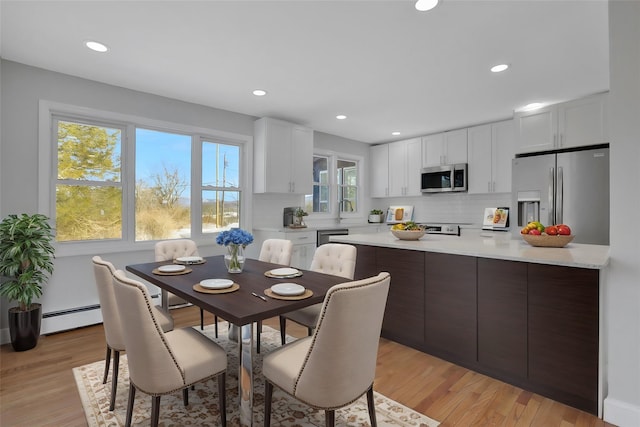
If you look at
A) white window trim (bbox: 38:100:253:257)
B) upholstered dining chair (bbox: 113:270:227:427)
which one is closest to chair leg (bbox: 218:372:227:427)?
upholstered dining chair (bbox: 113:270:227:427)

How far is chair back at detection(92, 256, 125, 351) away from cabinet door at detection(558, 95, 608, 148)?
470 centimetres

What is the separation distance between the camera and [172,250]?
3062 mm

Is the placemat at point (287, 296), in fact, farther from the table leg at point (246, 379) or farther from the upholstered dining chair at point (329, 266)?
the upholstered dining chair at point (329, 266)

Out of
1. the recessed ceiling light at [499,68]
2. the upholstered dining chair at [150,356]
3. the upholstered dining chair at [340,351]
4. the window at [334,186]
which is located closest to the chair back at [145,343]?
the upholstered dining chair at [150,356]

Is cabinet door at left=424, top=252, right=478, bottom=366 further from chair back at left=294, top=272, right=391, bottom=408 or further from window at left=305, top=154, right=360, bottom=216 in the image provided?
window at left=305, top=154, right=360, bottom=216

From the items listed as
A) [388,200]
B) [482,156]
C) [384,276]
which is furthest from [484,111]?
[384,276]

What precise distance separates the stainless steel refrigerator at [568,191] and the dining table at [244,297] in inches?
122

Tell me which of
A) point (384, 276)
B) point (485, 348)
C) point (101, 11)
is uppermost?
point (101, 11)

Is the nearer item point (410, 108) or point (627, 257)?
point (627, 257)

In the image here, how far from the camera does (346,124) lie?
16.3 ft

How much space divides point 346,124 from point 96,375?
4.18 m

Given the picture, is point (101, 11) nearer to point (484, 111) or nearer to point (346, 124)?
point (346, 124)

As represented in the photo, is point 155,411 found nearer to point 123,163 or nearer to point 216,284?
point 216,284

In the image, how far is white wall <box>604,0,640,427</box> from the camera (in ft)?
5.82
